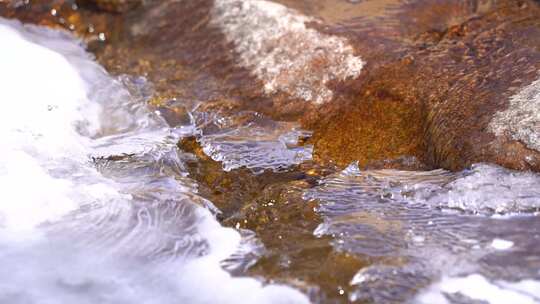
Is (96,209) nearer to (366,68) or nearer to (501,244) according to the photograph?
(501,244)

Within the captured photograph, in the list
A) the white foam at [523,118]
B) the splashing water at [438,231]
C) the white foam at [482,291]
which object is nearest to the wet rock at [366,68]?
the white foam at [523,118]

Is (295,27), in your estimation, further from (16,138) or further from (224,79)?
(16,138)

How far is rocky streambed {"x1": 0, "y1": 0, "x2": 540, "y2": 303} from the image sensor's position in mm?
2861

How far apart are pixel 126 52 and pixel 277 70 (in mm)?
1498

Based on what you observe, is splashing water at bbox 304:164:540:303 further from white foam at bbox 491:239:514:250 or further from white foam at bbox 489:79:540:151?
white foam at bbox 489:79:540:151

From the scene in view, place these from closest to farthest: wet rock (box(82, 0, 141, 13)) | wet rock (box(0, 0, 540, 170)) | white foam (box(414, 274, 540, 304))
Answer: white foam (box(414, 274, 540, 304)) < wet rock (box(0, 0, 540, 170)) < wet rock (box(82, 0, 141, 13))

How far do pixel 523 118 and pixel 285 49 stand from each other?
1.86 m

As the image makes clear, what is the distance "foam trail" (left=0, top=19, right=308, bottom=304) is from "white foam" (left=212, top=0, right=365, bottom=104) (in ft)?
2.81

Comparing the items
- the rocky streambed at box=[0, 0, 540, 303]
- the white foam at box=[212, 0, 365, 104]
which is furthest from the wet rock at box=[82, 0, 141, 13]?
the white foam at box=[212, 0, 365, 104]

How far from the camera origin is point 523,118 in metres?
3.50

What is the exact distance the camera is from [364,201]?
131 inches

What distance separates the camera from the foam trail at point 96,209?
2.88m

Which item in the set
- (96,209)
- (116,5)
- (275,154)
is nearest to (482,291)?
(275,154)

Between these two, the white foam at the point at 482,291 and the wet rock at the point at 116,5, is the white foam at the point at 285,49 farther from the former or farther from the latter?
the white foam at the point at 482,291
